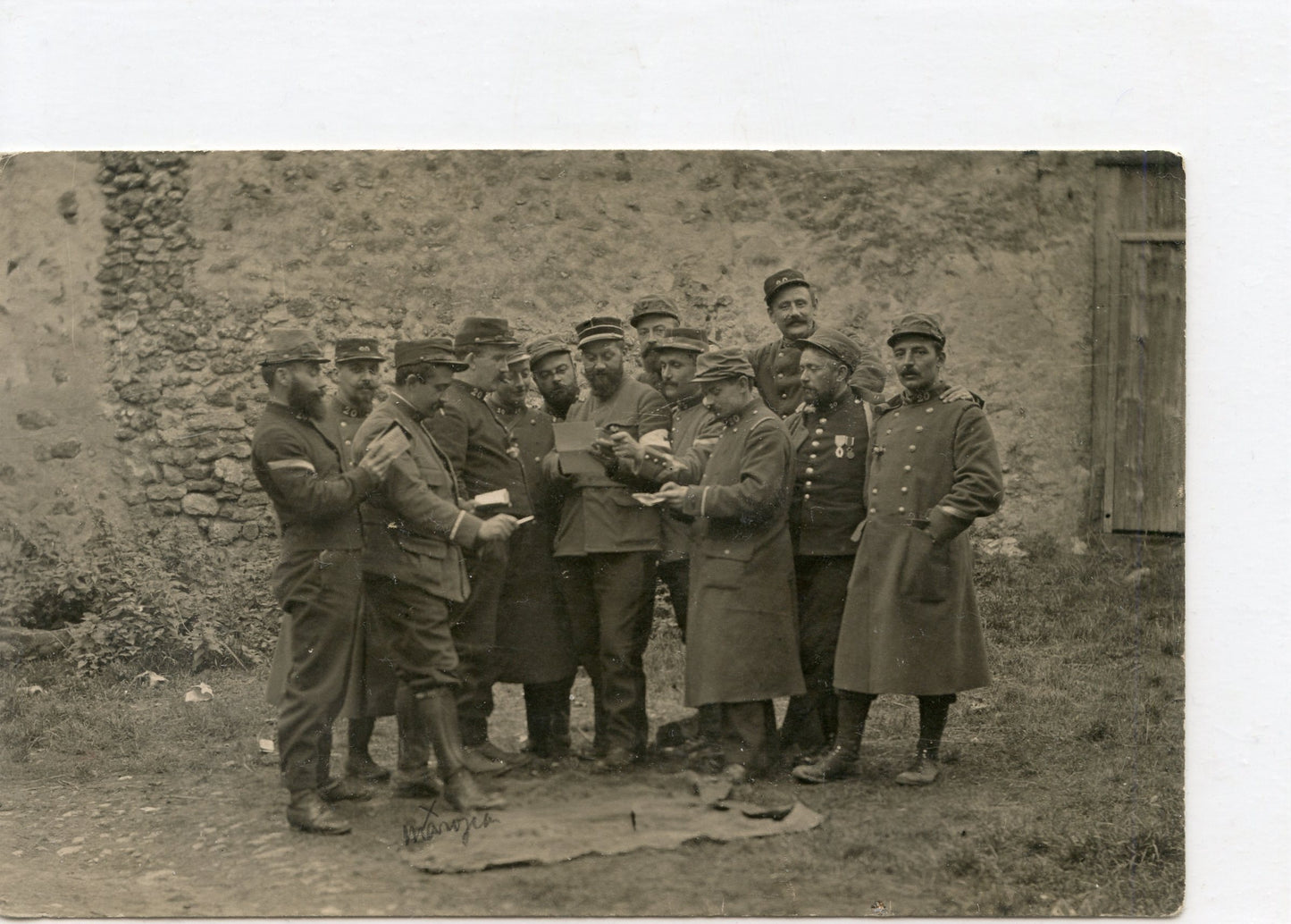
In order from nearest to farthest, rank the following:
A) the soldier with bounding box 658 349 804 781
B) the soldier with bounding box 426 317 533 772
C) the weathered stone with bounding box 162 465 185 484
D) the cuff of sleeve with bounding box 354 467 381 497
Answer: the cuff of sleeve with bounding box 354 467 381 497
the soldier with bounding box 658 349 804 781
the soldier with bounding box 426 317 533 772
the weathered stone with bounding box 162 465 185 484

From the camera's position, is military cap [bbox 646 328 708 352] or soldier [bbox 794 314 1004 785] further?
military cap [bbox 646 328 708 352]

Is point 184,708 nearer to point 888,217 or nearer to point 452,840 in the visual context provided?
point 452,840

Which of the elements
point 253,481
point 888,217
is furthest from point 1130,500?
point 253,481

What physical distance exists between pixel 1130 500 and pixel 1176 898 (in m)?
1.57

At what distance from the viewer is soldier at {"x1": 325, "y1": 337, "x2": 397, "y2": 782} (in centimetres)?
460

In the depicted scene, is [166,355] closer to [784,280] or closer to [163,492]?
[163,492]

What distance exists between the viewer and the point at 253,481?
4734mm

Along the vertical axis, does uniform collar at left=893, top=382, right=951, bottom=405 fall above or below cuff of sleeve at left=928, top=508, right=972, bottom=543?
above

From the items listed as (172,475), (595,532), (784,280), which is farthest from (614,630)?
(172,475)

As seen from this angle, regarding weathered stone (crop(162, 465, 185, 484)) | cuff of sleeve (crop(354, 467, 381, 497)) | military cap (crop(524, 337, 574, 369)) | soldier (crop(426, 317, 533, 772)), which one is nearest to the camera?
cuff of sleeve (crop(354, 467, 381, 497))

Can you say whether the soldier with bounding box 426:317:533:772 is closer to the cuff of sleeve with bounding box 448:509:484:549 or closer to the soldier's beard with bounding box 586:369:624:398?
the cuff of sleeve with bounding box 448:509:484:549

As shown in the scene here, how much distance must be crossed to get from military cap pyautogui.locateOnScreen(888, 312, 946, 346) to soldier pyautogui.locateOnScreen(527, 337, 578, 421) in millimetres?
1279

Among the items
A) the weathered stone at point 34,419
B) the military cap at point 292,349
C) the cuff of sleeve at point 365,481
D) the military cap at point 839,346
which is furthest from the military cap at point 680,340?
A: the weathered stone at point 34,419
